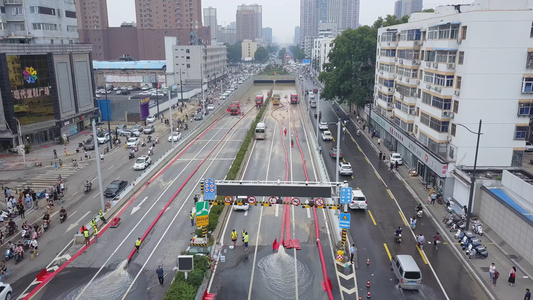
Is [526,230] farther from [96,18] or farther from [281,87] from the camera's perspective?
[96,18]

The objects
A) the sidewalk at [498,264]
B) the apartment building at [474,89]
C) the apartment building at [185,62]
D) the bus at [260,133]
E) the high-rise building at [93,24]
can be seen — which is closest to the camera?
the sidewalk at [498,264]

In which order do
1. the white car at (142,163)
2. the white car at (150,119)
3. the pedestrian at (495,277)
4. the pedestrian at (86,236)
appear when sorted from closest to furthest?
the pedestrian at (495,277), the pedestrian at (86,236), the white car at (142,163), the white car at (150,119)

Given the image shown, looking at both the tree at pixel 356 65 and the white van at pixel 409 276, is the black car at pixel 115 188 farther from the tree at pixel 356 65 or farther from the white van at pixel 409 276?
the tree at pixel 356 65

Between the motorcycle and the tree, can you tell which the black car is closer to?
the motorcycle

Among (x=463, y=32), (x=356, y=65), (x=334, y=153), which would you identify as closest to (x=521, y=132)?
(x=463, y=32)

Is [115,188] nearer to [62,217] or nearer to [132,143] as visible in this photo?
[62,217]

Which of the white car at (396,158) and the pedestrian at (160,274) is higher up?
the white car at (396,158)

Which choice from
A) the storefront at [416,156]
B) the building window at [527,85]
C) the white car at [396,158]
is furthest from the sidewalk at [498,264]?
the white car at [396,158]

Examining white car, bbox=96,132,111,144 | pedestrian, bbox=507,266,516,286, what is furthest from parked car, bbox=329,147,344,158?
white car, bbox=96,132,111,144
